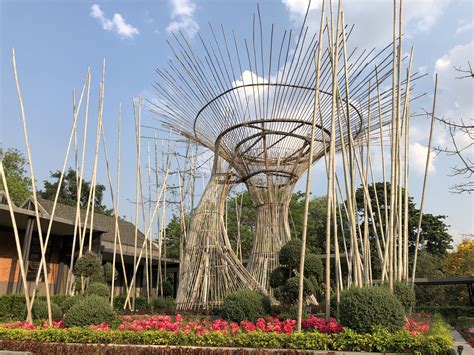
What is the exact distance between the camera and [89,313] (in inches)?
259

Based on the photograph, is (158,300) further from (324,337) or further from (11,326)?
(324,337)

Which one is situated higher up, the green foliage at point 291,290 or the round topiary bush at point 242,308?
the green foliage at point 291,290

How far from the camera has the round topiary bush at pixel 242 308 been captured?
22.6 ft

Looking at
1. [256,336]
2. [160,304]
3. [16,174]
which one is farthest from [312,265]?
[16,174]

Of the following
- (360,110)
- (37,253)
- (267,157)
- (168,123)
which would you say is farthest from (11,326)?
(37,253)

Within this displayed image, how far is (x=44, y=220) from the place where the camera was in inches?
527

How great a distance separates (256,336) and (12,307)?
8207 millimetres

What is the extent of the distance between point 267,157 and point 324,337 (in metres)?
6.93

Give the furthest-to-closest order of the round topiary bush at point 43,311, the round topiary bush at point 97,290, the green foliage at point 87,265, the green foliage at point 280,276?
the green foliage at point 87,265
the round topiary bush at point 97,290
the round topiary bush at point 43,311
the green foliage at point 280,276

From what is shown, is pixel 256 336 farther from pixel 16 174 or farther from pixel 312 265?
pixel 16 174

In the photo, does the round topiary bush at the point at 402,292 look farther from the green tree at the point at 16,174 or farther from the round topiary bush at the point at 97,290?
the green tree at the point at 16,174

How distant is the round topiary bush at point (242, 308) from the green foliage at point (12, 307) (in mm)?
6354

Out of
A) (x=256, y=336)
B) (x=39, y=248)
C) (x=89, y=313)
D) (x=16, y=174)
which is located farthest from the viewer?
(x=16, y=174)

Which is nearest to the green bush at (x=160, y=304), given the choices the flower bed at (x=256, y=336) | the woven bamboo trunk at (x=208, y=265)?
the woven bamboo trunk at (x=208, y=265)
